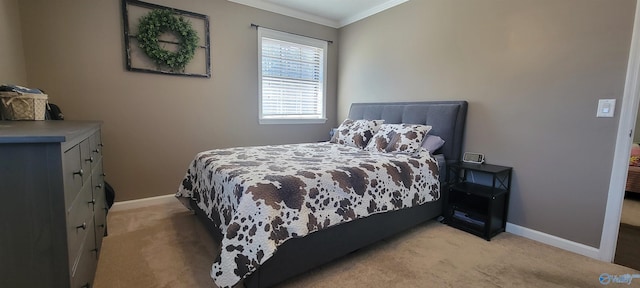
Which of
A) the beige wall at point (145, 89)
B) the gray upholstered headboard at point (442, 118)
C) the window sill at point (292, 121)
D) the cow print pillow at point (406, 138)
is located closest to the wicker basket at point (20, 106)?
the beige wall at point (145, 89)

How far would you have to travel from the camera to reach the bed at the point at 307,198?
1.53m

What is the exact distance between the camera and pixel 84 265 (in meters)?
1.31

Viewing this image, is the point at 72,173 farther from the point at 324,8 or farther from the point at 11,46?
the point at 324,8

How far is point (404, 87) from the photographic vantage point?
135 inches

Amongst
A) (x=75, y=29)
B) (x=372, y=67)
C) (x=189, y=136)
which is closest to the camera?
(x=75, y=29)

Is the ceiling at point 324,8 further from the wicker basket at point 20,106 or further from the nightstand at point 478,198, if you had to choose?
the wicker basket at point 20,106

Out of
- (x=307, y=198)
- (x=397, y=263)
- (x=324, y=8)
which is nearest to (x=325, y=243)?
(x=307, y=198)

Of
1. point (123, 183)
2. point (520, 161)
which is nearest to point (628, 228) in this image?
point (520, 161)

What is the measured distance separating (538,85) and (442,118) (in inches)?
32.1

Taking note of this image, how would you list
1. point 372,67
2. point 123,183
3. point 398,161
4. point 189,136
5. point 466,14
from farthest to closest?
point 372,67 < point 189,136 < point 123,183 < point 466,14 < point 398,161

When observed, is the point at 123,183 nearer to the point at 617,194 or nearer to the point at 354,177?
the point at 354,177

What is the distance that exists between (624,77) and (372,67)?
2.42 metres

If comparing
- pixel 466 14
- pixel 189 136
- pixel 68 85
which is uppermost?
pixel 466 14

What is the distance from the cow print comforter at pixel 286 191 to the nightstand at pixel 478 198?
0.23m
